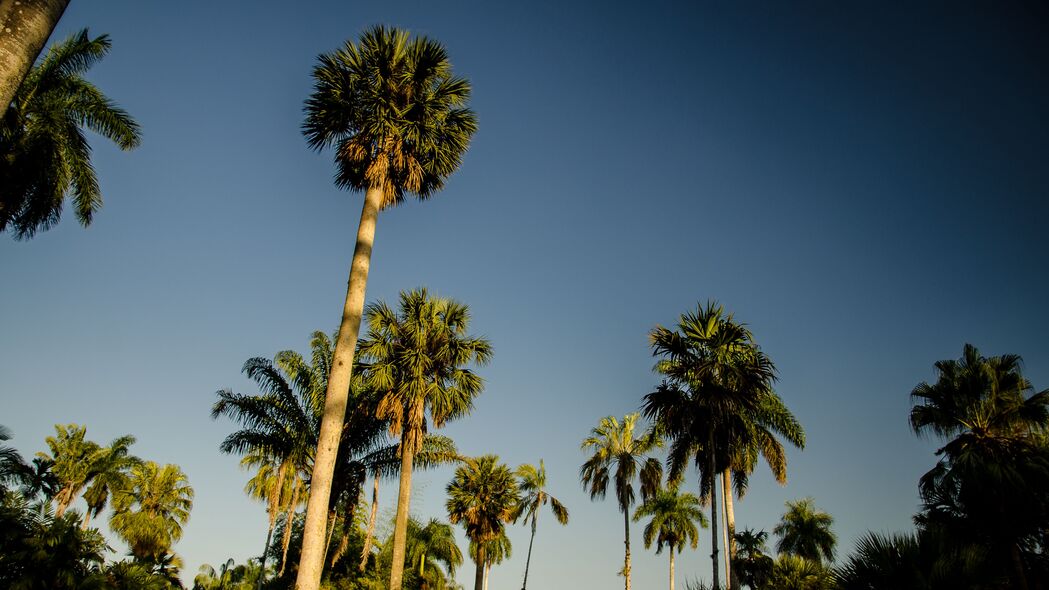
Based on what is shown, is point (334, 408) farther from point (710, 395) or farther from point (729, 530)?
point (729, 530)

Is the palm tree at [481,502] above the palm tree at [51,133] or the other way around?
the other way around

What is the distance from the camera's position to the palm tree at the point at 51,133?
18.7m

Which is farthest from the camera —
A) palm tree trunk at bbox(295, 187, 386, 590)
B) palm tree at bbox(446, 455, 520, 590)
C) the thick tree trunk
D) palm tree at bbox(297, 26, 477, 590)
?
palm tree at bbox(446, 455, 520, 590)

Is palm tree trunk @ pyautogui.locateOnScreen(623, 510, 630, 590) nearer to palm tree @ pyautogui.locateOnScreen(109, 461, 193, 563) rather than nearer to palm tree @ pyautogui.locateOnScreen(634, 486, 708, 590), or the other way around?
palm tree @ pyautogui.locateOnScreen(634, 486, 708, 590)

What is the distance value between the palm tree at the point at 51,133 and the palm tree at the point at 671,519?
40496 mm

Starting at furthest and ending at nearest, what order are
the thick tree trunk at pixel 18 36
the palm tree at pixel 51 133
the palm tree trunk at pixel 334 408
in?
the palm tree at pixel 51 133, the palm tree trunk at pixel 334 408, the thick tree trunk at pixel 18 36

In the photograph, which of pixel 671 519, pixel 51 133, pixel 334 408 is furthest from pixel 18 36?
pixel 671 519

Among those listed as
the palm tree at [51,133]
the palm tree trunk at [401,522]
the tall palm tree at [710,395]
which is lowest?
the palm tree trunk at [401,522]

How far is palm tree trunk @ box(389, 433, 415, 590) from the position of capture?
2056 centimetres

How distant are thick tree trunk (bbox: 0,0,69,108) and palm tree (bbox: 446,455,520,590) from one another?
33053 millimetres

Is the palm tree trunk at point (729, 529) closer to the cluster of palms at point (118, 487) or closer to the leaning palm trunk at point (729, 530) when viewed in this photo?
the leaning palm trunk at point (729, 530)

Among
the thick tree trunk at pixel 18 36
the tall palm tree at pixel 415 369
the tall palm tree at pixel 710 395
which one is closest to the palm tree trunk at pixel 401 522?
the tall palm tree at pixel 415 369

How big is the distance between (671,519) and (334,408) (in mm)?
40077

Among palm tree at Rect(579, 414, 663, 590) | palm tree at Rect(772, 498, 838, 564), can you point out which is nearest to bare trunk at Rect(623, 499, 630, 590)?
palm tree at Rect(579, 414, 663, 590)
